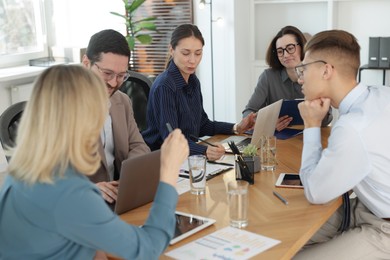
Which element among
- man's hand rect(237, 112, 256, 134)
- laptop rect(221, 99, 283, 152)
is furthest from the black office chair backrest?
man's hand rect(237, 112, 256, 134)

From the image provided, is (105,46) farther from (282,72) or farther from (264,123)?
(282,72)

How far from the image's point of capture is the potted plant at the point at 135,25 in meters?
4.79

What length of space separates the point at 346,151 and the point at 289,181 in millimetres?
364

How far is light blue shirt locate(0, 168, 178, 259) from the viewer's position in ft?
4.04

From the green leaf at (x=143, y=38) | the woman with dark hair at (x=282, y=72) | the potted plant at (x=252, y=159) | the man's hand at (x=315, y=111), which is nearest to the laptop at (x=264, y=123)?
the potted plant at (x=252, y=159)

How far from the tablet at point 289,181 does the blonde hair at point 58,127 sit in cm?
96

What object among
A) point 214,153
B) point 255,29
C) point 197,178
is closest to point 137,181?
point 197,178

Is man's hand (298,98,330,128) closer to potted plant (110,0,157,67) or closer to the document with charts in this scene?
the document with charts

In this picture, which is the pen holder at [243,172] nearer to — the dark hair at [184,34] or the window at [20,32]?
the dark hair at [184,34]

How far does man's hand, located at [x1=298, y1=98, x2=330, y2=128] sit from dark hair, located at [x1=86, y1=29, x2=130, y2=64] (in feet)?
2.44

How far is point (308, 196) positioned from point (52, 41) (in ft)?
12.4

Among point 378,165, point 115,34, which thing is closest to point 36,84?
point 115,34

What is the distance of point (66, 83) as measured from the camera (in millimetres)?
1279

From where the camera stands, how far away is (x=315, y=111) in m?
2.03
